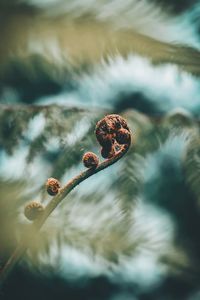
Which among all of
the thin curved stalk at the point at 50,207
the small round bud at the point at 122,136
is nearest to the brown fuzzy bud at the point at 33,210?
the thin curved stalk at the point at 50,207

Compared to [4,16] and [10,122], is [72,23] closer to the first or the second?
[4,16]

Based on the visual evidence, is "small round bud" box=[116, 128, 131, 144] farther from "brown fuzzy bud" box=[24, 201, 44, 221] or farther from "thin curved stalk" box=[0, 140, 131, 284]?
"brown fuzzy bud" box=[24, 201, 44, 221]

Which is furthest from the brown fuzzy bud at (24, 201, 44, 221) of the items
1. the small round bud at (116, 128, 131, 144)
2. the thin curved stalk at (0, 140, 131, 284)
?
the small round bud at (116, 128, 131, 144)

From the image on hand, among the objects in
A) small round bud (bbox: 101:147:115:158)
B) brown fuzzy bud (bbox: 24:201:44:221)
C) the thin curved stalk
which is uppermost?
brown fuzzy bud (bbox: 24:201:44:221)

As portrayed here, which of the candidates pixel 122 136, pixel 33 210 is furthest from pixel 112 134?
pixel 33 210

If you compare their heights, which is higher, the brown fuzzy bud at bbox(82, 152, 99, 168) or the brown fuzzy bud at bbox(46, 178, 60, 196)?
the brown fuzzy bud at bbox(46, 178, 60, 196)

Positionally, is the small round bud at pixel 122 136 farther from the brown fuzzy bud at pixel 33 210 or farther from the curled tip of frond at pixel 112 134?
the brown fuzzy bud at pixel 33 210

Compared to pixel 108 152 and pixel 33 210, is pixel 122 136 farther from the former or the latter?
pixel 33 210
